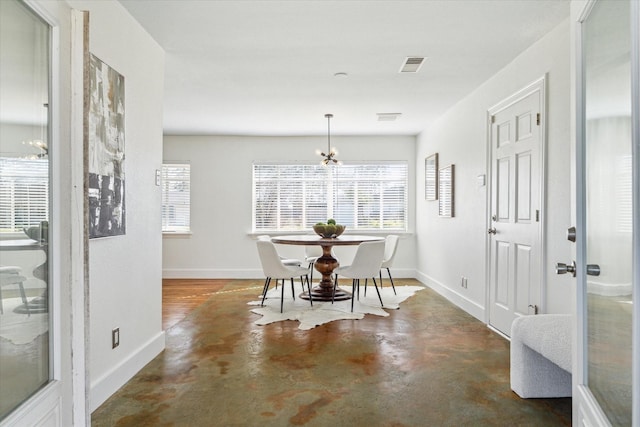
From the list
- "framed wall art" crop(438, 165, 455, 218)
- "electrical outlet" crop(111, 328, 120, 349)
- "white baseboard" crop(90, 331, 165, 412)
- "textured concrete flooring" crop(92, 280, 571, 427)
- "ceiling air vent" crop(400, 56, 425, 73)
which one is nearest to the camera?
"textured concrete flooring" crop(92, 280, 571, 427)

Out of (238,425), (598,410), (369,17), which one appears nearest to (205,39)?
(369,17)

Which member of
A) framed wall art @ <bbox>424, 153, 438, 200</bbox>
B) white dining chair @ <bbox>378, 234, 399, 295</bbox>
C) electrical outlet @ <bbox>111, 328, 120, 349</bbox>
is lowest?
electrical outlet @ <bbox>111, 328, 120, 349</bbox>

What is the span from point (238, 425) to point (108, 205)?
1.47 metres

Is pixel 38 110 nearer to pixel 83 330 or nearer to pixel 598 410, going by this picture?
pixel 83 330

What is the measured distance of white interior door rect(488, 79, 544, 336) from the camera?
11.9ft

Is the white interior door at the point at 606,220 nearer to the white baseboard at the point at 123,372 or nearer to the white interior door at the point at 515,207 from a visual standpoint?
the white interior door at the point at 515,207

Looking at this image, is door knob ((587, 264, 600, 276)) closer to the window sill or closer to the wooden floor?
the wooden floor

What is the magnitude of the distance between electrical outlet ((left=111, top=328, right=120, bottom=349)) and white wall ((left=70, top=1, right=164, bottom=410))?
0.03 metres

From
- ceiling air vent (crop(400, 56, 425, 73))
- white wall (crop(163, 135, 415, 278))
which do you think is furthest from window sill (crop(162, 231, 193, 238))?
ceiling air vent (crop(400, 56, 425, 73))

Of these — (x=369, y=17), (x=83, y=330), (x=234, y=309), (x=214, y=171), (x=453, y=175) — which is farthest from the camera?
(x=214, y=171)

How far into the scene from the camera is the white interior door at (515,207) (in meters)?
3.63

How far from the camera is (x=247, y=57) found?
155 inches

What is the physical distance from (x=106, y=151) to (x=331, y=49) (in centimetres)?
199

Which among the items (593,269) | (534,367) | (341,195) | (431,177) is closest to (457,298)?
(431,177)
